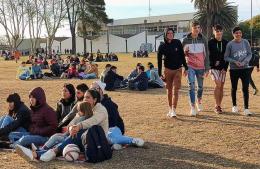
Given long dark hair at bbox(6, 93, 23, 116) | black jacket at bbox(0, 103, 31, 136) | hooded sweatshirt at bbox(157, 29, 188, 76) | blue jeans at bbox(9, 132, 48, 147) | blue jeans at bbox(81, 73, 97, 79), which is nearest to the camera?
blue jeans at bbox(9, 132, 48, 147)

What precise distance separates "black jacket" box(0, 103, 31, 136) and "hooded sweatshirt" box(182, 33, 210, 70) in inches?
155

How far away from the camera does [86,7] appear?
7788 cm

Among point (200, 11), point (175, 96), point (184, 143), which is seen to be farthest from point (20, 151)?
point (200, 11)

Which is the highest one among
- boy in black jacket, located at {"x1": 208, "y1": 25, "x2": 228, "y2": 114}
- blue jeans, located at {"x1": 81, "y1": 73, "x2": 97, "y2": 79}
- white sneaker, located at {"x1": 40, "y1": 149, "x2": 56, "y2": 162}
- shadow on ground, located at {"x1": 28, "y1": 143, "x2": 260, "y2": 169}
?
boy in black jacket, located at {"x1": 208, "y1": 25, "x2": 228, "y2": 114}

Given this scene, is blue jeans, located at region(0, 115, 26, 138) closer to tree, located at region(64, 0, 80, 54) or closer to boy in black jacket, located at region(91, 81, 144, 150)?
boy in black jacket, located at region(91, 81, 144, 150)

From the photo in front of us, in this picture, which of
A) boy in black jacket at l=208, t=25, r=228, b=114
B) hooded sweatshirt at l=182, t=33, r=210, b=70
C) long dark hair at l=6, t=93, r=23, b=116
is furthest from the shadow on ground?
boy in black jacket at l=208, t=25, r=228, b=114

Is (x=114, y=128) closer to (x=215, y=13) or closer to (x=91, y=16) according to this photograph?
(x=215, y=13)

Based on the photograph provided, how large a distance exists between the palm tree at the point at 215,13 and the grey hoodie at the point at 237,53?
54.8m

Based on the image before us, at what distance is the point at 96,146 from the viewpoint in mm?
6484

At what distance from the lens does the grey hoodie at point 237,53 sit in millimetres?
9930

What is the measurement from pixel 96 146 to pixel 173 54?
12.9ft

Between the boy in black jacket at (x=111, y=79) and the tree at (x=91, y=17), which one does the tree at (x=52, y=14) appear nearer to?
the tree at (x=91, y=17)

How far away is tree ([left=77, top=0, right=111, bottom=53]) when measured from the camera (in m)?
77.6

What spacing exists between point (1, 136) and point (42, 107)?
976mm
